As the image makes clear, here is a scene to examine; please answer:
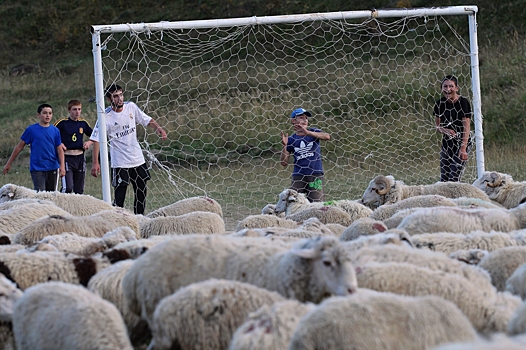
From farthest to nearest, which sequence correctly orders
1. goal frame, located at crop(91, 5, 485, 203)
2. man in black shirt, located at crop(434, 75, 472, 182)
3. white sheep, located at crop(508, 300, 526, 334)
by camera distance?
man in black shirt, located at crop(434, 75, 472, 182), goal frame, located at crop(91, 5, 485, 203), white sheep, located at crop(508, 300, 526, 334)

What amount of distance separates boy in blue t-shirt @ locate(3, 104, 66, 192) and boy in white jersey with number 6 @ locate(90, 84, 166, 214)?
1.02 m

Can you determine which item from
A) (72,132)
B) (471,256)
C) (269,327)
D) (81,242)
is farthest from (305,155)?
(269,327)

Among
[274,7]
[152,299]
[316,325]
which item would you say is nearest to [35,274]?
[152,299]

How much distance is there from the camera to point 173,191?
13.3 m

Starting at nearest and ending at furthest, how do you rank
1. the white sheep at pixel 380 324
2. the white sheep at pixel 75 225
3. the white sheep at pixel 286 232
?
the white sheep at pixel 380 324 → the white sheep at pixel 286 232 → the white sheep at pixel 75 225

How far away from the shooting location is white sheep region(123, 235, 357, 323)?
4762mm

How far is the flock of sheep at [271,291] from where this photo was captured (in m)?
3.89

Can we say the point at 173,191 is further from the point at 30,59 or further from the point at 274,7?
the point at 30,59

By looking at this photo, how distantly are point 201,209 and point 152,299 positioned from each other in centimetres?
485

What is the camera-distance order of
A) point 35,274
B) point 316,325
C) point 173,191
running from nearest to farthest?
point 316,325 → point 35,274 → point 173,191

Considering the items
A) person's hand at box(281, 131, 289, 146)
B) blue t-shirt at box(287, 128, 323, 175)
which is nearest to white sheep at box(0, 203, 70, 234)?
person's hand at box(281, 131, 289, 146)

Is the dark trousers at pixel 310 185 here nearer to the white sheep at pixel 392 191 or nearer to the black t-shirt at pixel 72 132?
the white sheep at pixel 392 191

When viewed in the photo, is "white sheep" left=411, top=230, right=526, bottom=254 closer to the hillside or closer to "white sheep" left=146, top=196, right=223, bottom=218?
"white sheep" left=146, top=196, right=223, bottom=218

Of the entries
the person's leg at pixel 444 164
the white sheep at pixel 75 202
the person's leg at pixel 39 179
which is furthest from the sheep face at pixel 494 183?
the person's leg at pixel 39 179
